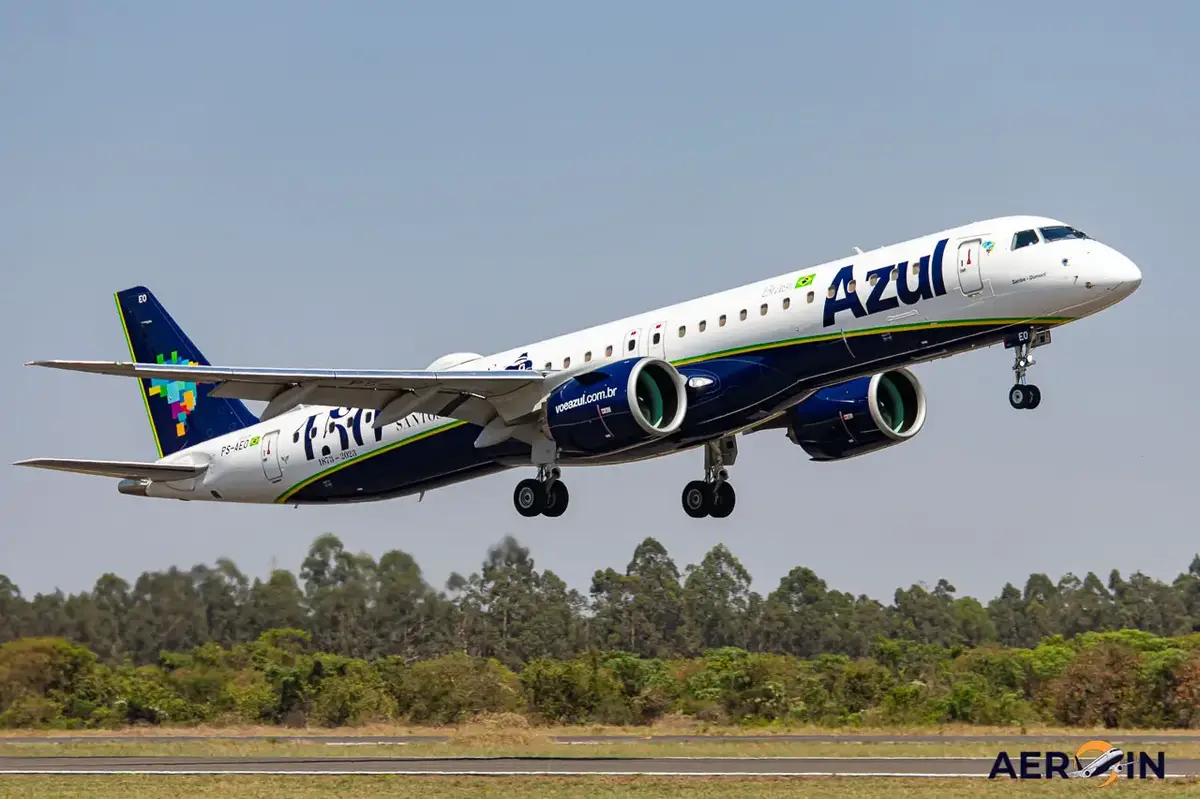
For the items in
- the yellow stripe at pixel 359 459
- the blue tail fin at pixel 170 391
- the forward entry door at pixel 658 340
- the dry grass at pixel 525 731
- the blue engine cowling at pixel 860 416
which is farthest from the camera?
the dry grass at pixel 525 731

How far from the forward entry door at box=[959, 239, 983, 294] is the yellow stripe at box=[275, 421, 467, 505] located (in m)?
12.5

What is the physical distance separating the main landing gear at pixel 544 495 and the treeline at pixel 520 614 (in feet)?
59.3

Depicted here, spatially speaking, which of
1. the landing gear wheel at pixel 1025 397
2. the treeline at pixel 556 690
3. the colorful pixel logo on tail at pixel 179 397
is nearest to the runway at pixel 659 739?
the treeline at pixel 556 690

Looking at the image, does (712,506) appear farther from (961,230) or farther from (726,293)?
(961,230)

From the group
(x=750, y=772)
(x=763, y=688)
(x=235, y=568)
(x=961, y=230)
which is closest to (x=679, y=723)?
(x=763, y=688)

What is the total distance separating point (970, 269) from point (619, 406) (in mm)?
7499

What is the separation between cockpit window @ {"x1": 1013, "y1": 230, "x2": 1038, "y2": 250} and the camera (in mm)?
32188

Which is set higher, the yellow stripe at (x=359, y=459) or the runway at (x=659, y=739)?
the yellow stripe at (x=359, y=459)

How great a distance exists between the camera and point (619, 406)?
34.9 meters

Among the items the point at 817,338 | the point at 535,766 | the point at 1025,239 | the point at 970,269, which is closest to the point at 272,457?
the point at 535,766

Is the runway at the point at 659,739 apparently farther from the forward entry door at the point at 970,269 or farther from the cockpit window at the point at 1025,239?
the cockpit window at the point at 1025,239

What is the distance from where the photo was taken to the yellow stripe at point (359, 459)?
39906mm

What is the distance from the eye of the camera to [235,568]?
58875mm

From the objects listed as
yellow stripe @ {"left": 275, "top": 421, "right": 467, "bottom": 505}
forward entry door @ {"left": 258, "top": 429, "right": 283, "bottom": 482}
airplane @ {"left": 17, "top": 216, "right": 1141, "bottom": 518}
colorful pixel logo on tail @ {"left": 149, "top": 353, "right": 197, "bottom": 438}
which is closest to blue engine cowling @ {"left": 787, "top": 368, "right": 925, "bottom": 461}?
airplane @ {"left": 17, "top": 216, "right": 1141, "bottom": 518}
